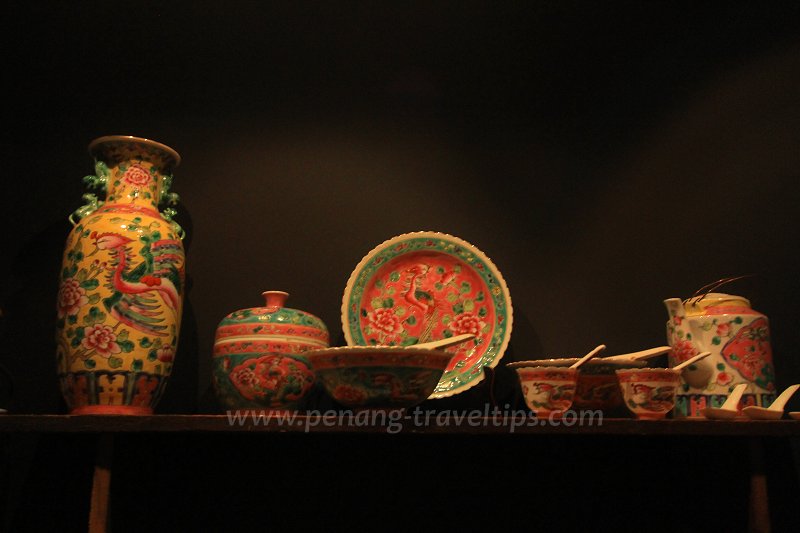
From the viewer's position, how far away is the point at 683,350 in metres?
1.26

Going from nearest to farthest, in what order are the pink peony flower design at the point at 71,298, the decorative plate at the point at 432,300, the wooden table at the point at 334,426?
the wooden table at the point at 334,426, the pink peony flower design at the point at 71,298, the decorative plate at the point at 432,300

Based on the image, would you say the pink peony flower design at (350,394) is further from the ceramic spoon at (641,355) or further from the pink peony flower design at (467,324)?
the ceramic spoon at (641,355)

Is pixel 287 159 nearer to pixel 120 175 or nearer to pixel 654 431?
pixel 120 175

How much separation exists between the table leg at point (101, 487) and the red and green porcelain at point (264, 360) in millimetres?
205

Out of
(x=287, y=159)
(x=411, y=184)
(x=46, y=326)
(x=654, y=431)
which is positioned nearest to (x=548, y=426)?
(x=654, y=431)

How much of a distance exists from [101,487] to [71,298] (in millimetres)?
324

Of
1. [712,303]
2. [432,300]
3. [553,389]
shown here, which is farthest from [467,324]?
[712,303]

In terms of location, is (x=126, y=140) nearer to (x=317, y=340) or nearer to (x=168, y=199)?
(x=168, y=199)

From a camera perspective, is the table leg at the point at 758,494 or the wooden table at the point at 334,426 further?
the table leg at the point at 758,494

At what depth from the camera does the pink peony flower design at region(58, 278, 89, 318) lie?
1092mm

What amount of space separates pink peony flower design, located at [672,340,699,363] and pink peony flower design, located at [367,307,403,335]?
1.84 feet

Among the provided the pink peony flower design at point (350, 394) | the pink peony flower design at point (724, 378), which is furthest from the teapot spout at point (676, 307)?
the pink peony flower design at point (350, 394)

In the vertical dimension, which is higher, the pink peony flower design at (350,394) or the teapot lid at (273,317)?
the teapot lid at (273,317)

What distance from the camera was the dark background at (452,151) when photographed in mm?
1412
